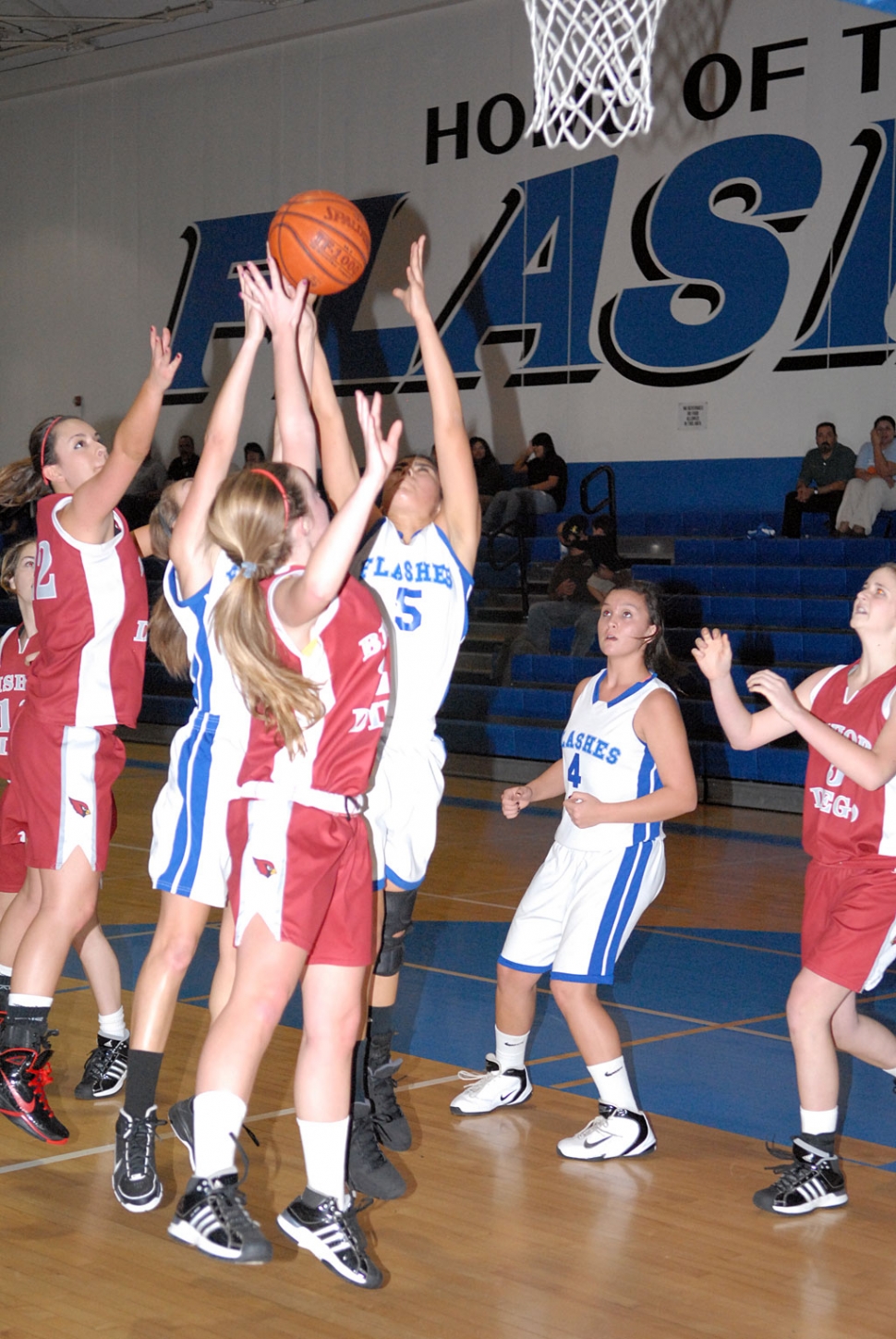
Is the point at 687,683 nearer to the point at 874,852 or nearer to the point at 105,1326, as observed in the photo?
the point at 874,852

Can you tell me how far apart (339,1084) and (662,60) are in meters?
13.6

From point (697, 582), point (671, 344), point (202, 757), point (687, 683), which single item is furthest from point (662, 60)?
point (202, 757)

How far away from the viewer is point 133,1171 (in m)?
3.31

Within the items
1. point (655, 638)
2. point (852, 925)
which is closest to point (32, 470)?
point (655, 638)

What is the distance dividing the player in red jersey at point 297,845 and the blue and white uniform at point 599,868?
3.88ft

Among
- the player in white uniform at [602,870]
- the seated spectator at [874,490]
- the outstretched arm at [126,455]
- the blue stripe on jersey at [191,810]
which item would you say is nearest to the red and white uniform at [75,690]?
the outstretched arm at [126,455]

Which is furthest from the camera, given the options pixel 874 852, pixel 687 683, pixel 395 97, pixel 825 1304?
pixel 395 97

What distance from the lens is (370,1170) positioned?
354 centimetres

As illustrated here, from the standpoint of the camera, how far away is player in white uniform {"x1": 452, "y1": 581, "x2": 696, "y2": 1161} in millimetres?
3943

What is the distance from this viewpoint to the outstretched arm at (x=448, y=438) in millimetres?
3734

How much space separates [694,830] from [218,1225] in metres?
7.06

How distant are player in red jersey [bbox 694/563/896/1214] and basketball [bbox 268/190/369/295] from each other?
5.03ft

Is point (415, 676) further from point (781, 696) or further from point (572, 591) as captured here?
point (572, 591)

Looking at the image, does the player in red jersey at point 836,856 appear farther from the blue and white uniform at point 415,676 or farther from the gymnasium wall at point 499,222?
the gymnasium wall at point 499,222
